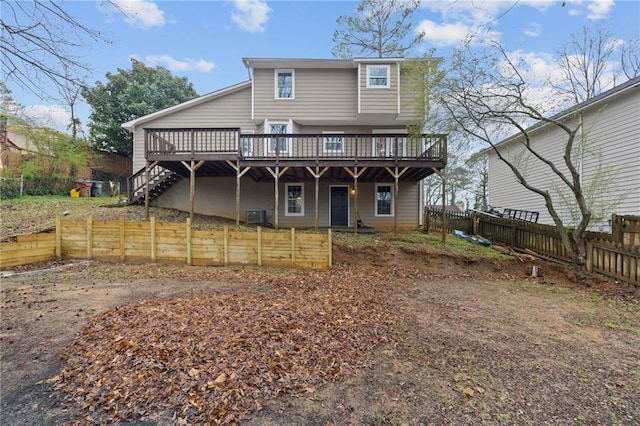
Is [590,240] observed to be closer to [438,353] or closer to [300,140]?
[438,353]

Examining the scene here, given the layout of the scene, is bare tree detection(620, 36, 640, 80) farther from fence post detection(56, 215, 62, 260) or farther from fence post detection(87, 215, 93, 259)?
fence post detection(56, 215, 62, 260)

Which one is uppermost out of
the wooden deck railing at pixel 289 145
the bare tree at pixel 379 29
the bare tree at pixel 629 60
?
the bare tree at pixel 379 29

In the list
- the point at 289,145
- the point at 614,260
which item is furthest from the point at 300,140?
the point at 614,260

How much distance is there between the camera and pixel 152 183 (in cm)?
1362

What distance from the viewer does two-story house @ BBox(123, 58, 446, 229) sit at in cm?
1361

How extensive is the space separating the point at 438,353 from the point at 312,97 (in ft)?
42.8

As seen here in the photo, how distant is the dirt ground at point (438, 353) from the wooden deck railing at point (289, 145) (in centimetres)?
595

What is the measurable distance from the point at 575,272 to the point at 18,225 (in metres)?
16.6

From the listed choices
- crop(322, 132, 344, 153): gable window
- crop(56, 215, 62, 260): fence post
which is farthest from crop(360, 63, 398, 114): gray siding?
crop(56, 215, 62, 260): fence post

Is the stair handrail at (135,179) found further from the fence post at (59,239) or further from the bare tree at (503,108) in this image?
the bare tree at (503,108)

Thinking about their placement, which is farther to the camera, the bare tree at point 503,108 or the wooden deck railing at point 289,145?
the wooden deck railing at point 289,145

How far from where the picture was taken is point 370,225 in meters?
15.0

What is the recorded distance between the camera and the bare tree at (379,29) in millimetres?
21266

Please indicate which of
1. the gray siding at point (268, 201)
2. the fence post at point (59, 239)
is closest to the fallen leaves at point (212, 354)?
the fence post at point (59, 239)
